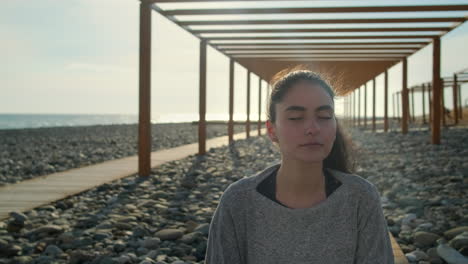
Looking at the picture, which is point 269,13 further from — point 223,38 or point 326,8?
point 223,38

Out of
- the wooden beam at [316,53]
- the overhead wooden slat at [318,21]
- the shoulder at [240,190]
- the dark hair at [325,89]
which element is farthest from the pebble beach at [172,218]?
the wooden beam at [316,53]

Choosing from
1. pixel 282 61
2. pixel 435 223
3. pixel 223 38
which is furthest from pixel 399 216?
pixel 282 61

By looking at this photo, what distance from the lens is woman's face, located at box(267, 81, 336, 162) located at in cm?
171

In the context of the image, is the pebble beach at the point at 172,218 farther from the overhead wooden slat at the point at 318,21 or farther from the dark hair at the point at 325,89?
the overhead wooden slat at the point at 318,21

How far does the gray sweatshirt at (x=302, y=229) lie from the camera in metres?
1.64

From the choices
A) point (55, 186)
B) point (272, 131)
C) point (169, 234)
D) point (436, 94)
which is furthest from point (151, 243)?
point (436, 94)

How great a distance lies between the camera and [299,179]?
5.76 ft

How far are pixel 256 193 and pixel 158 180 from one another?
197 inches

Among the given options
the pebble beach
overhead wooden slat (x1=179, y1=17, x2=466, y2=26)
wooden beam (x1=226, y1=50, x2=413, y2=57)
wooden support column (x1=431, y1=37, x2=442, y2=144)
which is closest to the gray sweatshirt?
the pebble beach

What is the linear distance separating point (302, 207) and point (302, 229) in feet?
0.33

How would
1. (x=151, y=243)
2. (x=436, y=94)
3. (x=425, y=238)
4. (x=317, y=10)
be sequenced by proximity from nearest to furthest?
(x=151, y=243)
(x=425, y=238)
(x=317, y=10)
(x=436, y=94)

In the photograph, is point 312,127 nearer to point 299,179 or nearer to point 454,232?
point 299,179

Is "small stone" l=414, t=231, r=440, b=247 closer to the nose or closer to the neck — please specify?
the neck

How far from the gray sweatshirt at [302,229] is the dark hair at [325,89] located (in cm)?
20
